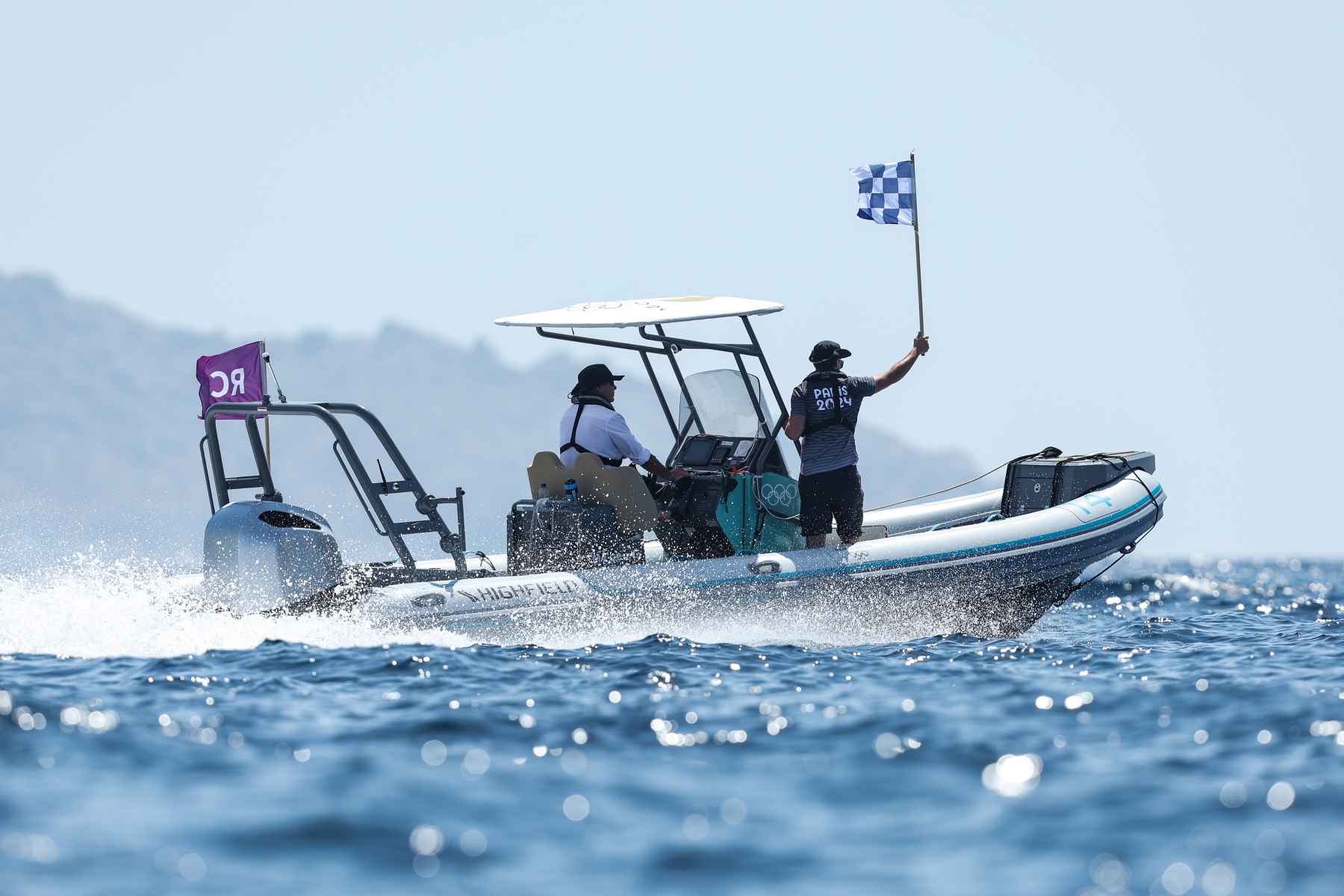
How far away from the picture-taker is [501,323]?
27.5ft

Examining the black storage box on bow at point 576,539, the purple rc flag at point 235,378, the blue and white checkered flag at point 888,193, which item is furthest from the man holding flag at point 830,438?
the purple rc flag at point 235,378

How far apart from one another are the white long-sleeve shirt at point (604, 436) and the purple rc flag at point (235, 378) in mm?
1731

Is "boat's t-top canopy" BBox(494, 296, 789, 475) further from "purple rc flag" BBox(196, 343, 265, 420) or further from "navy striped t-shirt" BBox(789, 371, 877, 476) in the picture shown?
"purple rc flag" BBox(196, 343, 265, 420)

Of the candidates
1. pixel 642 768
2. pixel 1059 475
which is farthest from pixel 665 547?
pixel 642 768

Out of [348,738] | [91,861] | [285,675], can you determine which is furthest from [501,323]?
[91,861]

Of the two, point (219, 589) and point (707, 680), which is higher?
point (219, 589)

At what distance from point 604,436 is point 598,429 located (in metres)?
0.05

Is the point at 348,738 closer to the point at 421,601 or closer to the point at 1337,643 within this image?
the point at 421,601

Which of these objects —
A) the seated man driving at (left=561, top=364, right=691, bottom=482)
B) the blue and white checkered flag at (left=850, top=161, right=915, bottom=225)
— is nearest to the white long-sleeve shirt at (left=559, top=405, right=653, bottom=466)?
the seated man driving at (left=561, top=364, right=691, bottom=482)

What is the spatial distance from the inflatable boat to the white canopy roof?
0.07 ft

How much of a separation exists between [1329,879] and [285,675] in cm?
417

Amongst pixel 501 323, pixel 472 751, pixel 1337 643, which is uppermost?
pixel 501 323

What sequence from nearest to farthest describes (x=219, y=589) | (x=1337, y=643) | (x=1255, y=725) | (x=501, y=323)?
(x=1255, y=725)
(x=219, y=589)
(x=1337, y=643)
(x=501, y=323)

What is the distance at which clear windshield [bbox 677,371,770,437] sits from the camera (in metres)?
8.62
